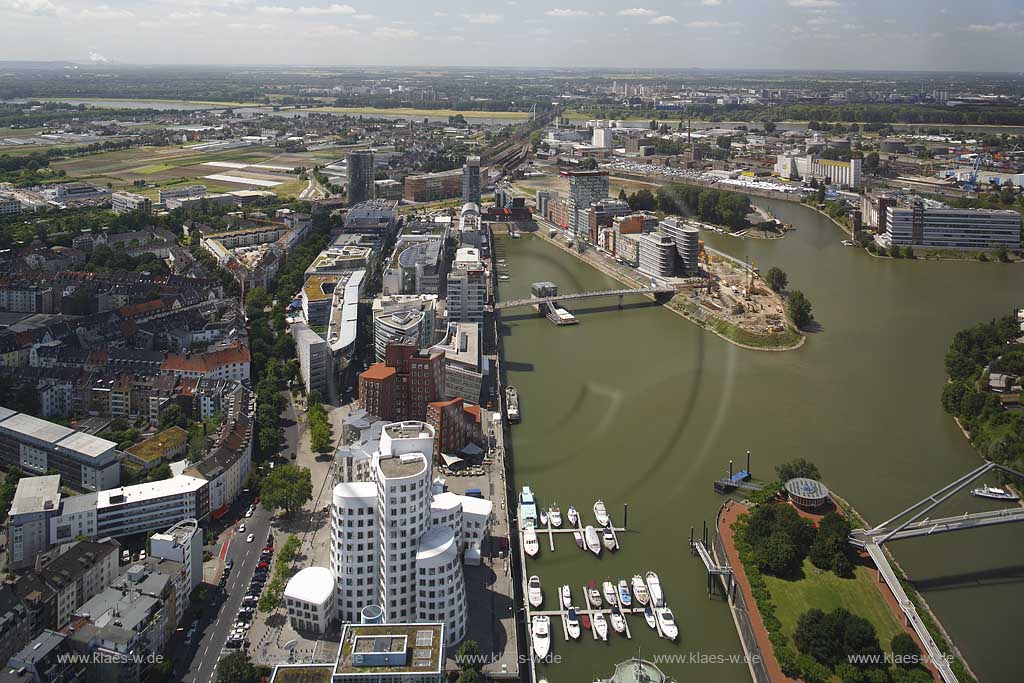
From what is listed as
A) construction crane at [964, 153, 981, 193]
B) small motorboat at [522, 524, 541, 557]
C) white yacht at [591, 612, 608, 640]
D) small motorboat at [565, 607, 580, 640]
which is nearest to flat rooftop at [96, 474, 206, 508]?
small motorboat at [522, 524, 541, 557]

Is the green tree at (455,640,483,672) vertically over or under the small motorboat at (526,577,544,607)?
over

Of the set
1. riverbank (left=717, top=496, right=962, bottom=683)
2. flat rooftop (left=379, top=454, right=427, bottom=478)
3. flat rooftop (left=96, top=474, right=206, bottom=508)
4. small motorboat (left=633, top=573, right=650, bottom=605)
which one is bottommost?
small motorboat (left=633, top=573, right=650, bottom=605)

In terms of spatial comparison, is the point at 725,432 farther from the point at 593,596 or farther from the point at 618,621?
the point at 618,621

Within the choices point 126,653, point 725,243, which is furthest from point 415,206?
point 126,653

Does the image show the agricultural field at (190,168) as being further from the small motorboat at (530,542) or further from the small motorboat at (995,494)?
the small motorboat at (995,494)

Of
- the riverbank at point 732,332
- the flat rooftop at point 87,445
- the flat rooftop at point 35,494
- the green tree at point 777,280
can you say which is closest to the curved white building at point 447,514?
the flat rooftop at point 35,494

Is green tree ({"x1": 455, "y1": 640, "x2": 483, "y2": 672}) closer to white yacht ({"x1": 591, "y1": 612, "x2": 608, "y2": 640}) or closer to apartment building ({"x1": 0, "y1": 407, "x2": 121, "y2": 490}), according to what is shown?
white yacht ({"x1": 591, "y1": 612, "x2": 608, "y2": 640})

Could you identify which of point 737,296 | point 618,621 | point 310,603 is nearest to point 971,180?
point 737,296
